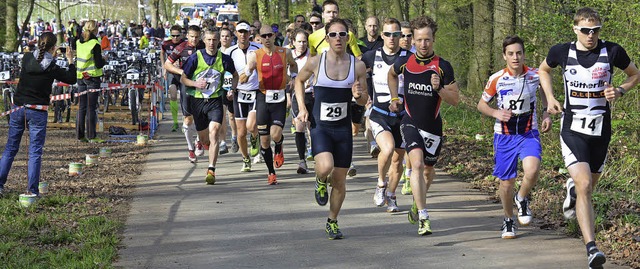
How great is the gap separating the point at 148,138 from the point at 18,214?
317 inches

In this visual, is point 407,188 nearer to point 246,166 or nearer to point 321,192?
point 321,192

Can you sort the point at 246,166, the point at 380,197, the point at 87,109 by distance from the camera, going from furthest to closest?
the point at 87,109
the point at 246,166
the point at 380,197

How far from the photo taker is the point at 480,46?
1881cm

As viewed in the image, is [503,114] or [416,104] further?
[416,104]

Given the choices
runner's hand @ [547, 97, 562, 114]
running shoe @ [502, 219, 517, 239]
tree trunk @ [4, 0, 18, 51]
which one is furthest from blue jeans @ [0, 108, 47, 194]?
tree trunk @ [4, 0, 18, 51]

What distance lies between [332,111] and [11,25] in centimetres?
2410

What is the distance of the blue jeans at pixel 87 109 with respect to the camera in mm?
17594

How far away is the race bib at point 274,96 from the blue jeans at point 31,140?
3034 mm

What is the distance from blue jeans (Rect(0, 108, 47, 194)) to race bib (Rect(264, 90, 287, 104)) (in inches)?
119

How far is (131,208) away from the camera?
11.4 meters

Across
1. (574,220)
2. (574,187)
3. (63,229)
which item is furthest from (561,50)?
(63,229)

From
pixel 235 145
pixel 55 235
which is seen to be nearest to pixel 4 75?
pixel 235 145

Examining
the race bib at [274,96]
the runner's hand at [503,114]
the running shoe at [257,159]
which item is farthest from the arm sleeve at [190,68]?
the runner's hand at [503,114]

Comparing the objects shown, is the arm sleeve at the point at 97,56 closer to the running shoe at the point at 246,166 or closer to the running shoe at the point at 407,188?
the running shoe at the point at 246,166
